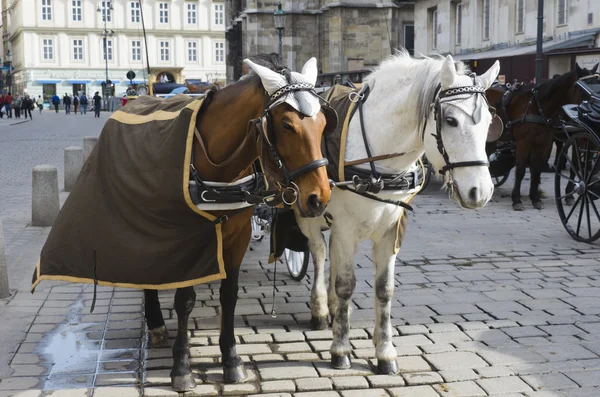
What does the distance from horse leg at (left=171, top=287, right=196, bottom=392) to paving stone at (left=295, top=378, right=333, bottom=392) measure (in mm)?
647

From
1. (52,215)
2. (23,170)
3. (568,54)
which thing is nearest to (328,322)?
(52,215)

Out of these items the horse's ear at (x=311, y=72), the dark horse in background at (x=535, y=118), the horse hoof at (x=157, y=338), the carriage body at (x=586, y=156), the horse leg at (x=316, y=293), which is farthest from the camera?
the dark horse in background at (x=535, y=118)

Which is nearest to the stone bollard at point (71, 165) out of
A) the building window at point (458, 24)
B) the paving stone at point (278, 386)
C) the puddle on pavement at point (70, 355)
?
the puddle on pavement at point (70, 355)

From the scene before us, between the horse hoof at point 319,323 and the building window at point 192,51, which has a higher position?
the building window at point 192,51

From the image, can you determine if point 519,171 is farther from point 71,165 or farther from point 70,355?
point 70,355

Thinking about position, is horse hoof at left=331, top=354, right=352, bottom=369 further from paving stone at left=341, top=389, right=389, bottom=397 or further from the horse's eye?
the horse's eye

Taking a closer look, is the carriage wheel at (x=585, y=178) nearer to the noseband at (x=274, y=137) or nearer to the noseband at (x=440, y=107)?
the noseband at (x=440, y=107)

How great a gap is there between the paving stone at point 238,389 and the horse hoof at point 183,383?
20 centimetres

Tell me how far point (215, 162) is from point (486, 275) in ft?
13.0

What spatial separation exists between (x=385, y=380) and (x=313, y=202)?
1.51 meters

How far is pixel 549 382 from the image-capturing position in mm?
4789

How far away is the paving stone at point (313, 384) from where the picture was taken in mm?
4715

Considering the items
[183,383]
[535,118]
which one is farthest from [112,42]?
[183,383]

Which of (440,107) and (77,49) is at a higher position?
(77,49)
